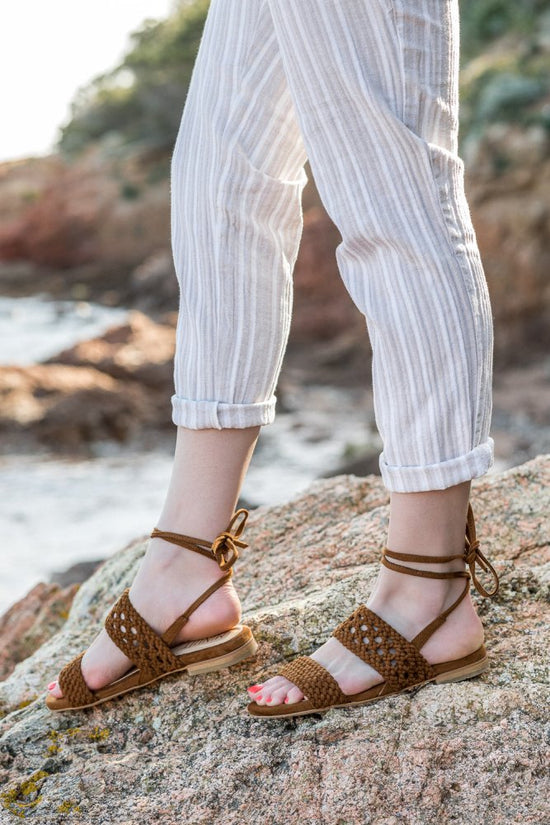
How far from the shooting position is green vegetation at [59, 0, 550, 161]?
10.4 m

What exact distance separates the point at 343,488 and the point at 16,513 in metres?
4.03

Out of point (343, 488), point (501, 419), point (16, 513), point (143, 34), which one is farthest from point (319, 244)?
point (143, 34)

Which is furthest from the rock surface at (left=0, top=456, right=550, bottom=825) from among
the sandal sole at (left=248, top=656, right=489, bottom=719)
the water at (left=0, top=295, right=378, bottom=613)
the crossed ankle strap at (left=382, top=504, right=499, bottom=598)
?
the water at (left=0, top=295, right=378, bottom=613)

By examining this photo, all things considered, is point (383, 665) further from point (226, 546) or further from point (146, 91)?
point (146, 91)

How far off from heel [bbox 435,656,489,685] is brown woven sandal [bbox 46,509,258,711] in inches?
11.6

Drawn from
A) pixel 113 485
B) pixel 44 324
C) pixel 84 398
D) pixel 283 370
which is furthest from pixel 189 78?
pixel 113 485

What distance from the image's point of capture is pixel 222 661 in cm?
129

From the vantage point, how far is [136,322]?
898 cm

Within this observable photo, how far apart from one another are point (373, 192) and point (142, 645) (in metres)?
0.70

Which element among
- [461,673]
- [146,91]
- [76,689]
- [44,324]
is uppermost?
[146,91]

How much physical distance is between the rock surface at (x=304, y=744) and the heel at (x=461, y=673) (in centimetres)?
1

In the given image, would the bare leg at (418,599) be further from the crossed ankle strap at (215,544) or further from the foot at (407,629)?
the crossed ankle strap at (215,544)

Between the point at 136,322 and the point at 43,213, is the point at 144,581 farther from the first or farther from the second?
the point at 43,213

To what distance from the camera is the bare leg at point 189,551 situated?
1.27 metres
